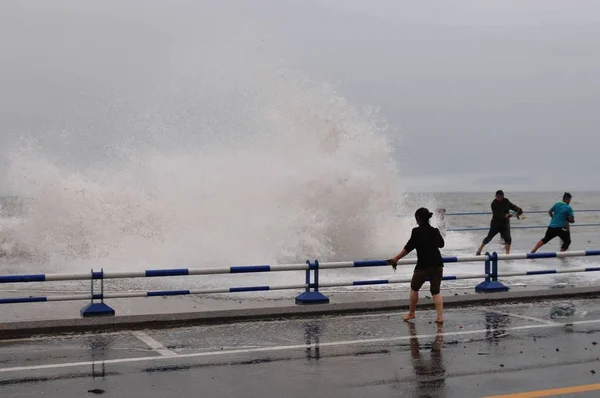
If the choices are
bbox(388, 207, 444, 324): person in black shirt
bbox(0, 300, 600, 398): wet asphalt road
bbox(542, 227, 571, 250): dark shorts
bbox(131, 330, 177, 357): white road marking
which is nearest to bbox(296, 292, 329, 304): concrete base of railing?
bbox(0, 300, 600, 398): wet asphalt road

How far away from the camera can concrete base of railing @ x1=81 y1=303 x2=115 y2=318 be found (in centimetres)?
1049

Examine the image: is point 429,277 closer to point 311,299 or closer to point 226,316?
point 311,299

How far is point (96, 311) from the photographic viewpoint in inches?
414

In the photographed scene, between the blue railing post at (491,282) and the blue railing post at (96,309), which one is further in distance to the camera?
the blue railing post at (491,282)

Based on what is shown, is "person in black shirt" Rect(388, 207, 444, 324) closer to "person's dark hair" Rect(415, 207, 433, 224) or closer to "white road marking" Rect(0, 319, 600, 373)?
"person's dark hair" Rect(415, 207, 433, 224)

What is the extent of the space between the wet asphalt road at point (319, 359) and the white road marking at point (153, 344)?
1 centimetres

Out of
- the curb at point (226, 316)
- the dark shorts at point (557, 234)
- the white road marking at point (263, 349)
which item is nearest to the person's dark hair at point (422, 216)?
the white road marking at point (263, 349)

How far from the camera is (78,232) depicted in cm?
2347

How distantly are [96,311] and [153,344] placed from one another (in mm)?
1795

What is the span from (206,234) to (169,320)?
11508mm

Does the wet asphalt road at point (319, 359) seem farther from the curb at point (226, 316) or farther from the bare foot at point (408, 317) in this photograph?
the curb at point (226, 316)

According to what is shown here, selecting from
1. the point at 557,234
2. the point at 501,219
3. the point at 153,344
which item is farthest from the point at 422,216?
the point at 501,219

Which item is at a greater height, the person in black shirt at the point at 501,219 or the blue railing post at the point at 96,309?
the person in black shirt at the point at 501,219

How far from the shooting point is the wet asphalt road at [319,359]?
689cm
